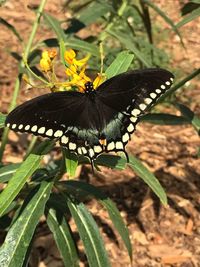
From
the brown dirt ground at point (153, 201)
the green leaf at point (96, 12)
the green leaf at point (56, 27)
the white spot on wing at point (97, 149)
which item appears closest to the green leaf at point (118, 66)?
the white spot on wing at point (97, 149)

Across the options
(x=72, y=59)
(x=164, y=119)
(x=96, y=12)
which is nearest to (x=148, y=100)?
(x=72, y=59)

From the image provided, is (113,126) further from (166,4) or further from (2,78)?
(166,4)

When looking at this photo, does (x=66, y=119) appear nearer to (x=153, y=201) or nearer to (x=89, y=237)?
(x=89, y=237)

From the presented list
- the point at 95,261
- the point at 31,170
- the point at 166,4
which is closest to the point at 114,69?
the point at 31,170


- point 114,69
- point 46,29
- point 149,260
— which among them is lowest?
point 149,260

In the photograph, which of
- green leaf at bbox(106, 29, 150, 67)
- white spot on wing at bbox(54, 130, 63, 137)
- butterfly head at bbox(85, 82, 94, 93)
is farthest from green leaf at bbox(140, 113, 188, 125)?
white spot on wing at bbox(54, 130, 63, 137)

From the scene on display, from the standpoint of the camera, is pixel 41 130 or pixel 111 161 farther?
pixel 111 161
